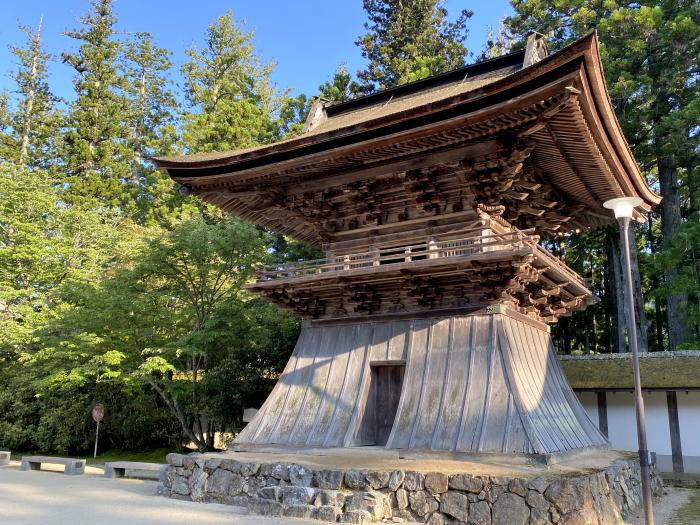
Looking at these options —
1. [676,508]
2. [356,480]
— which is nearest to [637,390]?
[356,480]

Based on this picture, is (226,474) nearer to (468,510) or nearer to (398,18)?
(468,510)

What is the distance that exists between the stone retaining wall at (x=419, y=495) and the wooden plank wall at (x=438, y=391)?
1068mm

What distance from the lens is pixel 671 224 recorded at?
68.6 ft

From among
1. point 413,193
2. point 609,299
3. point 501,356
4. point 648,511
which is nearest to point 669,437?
point 501,356

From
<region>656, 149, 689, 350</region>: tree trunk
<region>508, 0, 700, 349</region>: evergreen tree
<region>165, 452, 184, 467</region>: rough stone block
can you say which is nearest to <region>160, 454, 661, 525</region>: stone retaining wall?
<region>165, 452, 184, 467</region>: rough stone block

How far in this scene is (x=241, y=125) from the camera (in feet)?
91.7

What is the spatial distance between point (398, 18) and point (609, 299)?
1879 cm

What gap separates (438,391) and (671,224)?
53.3 ft

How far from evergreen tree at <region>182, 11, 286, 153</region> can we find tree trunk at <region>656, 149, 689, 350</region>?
1772 cm

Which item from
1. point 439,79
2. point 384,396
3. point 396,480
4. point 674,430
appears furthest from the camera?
point 439,79

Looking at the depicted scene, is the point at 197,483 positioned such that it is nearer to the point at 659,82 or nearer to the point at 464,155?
the point at 464,155

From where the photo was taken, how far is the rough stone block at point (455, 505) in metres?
7.06

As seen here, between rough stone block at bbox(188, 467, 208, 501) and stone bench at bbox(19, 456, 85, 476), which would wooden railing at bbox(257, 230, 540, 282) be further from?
stone bench at bbox(19, 456, 85, 476)

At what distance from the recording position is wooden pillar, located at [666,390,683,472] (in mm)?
12484
